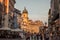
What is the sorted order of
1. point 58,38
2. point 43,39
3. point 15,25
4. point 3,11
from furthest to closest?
1. point 43,39
2. point 3,11
3. point 58,38
4. point 15,25

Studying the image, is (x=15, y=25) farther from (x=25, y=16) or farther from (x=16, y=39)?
(x=25, y=16)

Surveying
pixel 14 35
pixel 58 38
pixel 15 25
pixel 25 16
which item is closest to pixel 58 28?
pixel 58 38

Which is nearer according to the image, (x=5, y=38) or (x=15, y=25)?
(x=5, y=38)

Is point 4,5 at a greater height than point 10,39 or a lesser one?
greater

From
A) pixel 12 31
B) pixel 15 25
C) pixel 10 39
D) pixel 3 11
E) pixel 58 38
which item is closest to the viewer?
pixel 10 39

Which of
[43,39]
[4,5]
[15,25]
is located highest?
[4,5]

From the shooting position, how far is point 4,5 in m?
55.4

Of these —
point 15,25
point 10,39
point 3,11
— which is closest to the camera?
point 10,39

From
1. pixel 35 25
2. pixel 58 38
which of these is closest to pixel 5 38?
pixel 58 38

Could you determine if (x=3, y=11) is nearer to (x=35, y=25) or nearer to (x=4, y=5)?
(x=4, y=5)

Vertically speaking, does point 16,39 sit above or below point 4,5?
below

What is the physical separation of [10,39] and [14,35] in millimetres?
1411

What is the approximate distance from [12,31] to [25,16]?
124 meters

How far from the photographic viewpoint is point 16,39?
94.3 ft
